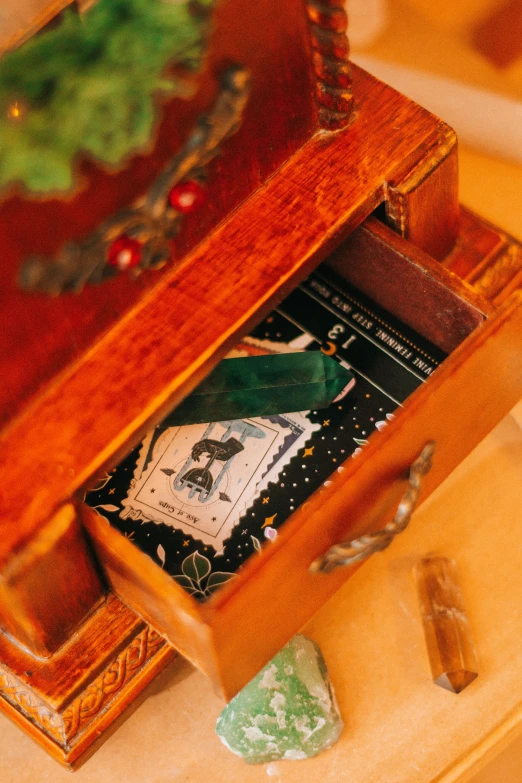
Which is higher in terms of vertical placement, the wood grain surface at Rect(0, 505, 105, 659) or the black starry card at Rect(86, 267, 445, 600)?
the black starry card at Rect(86, 267, 445, 600)

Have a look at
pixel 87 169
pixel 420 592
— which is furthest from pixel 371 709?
pixel 87 169

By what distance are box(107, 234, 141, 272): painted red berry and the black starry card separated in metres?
0.16

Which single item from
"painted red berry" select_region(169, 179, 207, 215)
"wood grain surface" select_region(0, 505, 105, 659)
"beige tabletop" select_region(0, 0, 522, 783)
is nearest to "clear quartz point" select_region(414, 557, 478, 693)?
"beige tabletop" select_region(0, 0, 522, 783)

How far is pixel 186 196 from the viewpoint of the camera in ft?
2.00

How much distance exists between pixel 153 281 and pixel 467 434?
0.24m

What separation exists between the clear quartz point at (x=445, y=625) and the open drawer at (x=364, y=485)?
0.12 meters

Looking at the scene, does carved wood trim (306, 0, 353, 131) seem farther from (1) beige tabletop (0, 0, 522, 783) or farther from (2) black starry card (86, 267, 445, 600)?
(1) beige tabletop (0, 0, 522, 783)

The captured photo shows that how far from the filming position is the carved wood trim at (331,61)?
62 cm

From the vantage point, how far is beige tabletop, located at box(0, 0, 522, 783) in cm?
77

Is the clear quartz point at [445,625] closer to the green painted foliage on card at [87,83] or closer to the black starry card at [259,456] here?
the black starry card at [259,456]

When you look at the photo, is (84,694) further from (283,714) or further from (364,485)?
(364,485)

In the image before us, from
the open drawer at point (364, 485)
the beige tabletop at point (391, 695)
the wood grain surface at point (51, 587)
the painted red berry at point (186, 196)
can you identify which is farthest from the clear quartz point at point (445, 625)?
the painted red berry at point (186, 196)

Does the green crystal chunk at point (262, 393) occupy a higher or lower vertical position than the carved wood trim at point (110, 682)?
higher

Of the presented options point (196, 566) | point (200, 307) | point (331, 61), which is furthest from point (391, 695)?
point (331, 61)
